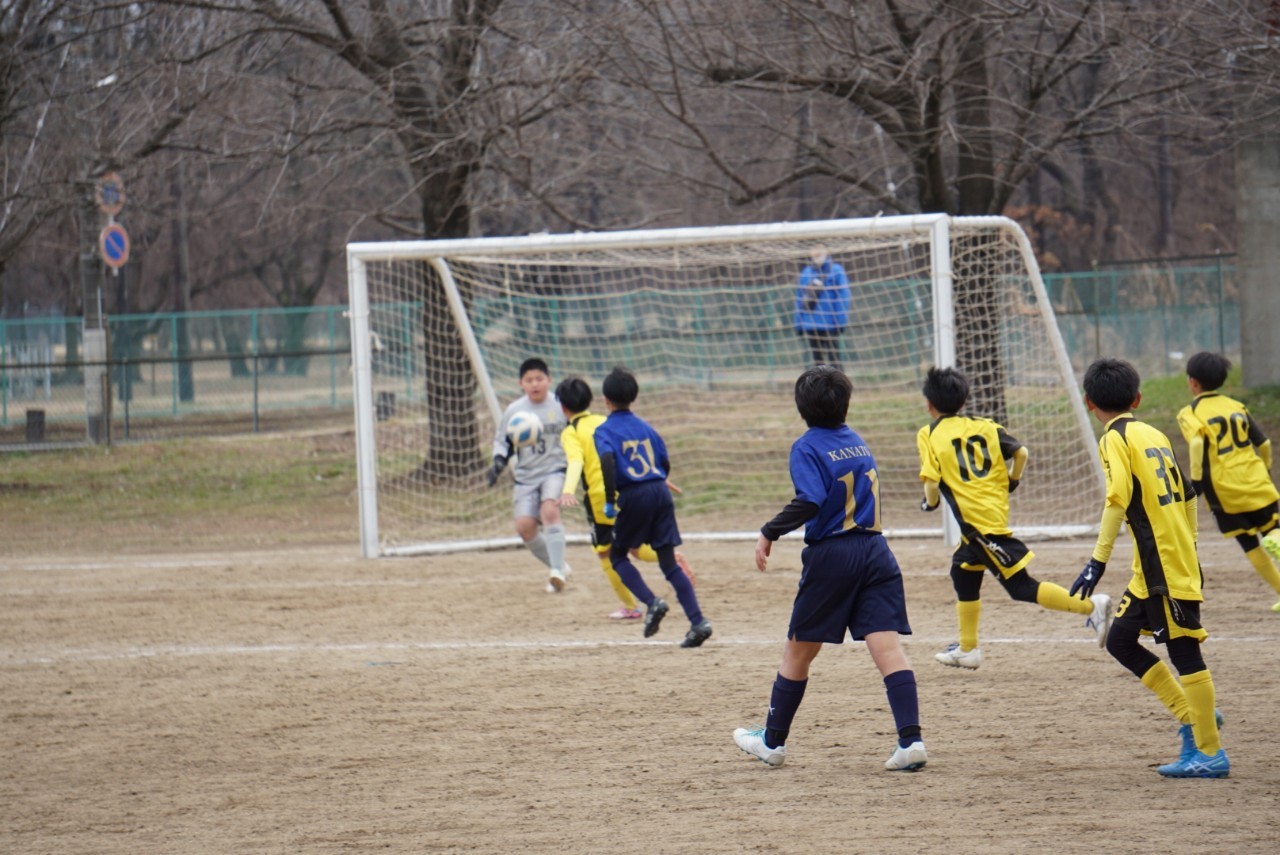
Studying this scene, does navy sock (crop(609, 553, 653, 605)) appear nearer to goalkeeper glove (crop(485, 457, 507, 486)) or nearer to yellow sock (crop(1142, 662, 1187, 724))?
goalkeeper glove (crop(485, 457, 507, 486))

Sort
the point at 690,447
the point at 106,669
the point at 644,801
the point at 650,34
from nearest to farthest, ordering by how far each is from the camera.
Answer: the point at 644,801
the point at 106,669
the point at 650,34
the point at 690,447

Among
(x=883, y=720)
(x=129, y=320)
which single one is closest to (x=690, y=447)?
(x=883, y=720)

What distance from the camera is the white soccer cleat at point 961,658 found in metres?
6.81

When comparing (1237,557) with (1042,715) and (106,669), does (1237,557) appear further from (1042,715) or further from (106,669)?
(106,669)

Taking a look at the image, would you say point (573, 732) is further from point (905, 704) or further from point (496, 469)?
point (496, 469)

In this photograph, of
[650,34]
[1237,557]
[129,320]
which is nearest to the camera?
[1237,557]

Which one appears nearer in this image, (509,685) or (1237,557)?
(509,685)

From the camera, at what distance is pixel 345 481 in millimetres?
16906

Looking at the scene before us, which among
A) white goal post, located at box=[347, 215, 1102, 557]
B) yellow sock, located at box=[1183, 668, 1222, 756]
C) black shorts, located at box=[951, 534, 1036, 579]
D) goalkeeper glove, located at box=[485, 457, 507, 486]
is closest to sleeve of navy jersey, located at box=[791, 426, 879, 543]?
yellow sock, located at box=[1183, 668, 1222, 756]

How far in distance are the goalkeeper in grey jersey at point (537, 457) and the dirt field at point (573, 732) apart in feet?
1.43

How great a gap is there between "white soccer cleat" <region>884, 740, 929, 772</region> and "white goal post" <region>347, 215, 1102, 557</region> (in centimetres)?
589

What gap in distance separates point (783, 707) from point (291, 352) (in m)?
20.9

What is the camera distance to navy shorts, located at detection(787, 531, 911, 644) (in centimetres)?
511

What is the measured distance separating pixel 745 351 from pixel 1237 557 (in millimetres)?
9432
